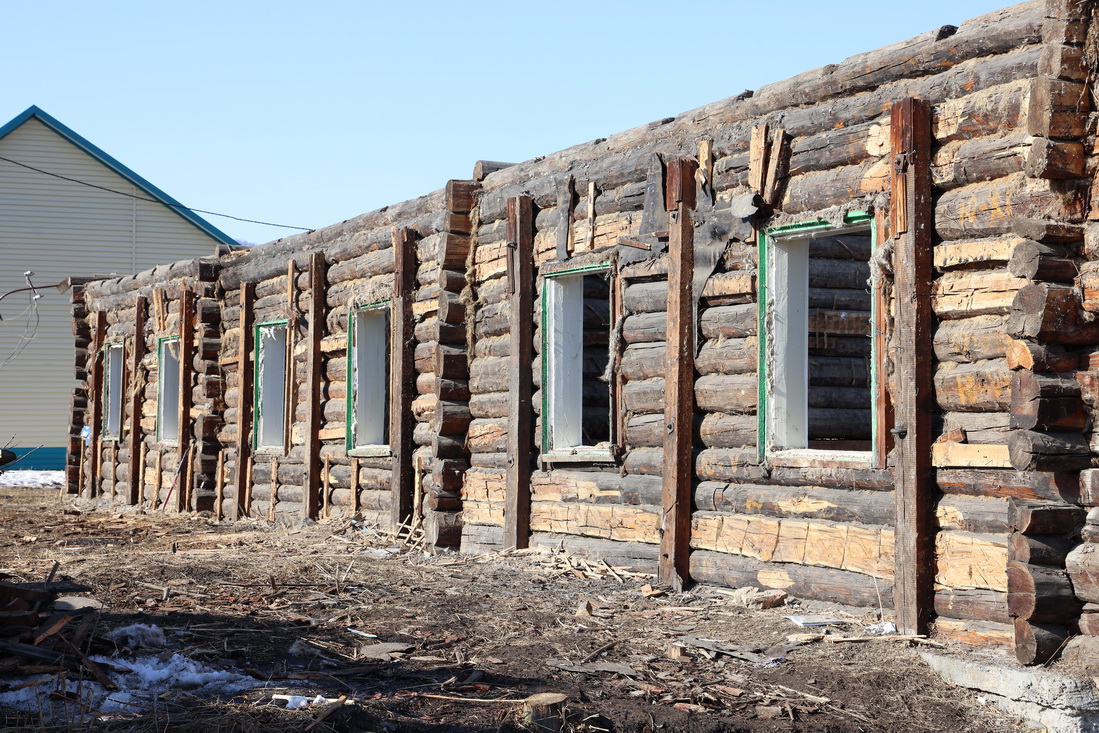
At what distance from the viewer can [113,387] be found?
2023 cm

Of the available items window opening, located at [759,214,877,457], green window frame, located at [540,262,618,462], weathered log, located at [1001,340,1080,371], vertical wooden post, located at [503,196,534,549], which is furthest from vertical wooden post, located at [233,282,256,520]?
weathered log, located at [1001,340,1080,371]

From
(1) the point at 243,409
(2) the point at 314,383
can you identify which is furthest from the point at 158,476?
(2) the point at 314,383

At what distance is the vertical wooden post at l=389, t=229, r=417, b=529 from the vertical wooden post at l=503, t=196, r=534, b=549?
6.23 feet

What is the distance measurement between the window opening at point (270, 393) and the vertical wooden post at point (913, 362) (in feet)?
33.3

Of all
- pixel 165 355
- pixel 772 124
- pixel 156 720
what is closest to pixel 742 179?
pixel 772 124

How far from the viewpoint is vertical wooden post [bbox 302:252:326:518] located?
13.9 meters

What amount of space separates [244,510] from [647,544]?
815 cm

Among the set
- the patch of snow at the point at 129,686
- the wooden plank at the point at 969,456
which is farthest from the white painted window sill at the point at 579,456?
the patch of snow at the point at 129,686

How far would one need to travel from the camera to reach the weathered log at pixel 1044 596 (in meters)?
5.94

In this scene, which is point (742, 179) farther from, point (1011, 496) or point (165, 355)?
point (165, 355)

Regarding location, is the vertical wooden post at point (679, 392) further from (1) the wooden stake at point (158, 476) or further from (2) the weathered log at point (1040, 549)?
(1) the wooden stake at point (158, 476)

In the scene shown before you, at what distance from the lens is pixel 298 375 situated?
1462cm

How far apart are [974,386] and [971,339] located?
0.28 meters

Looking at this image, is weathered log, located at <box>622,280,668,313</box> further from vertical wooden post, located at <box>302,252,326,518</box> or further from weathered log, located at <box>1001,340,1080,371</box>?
vertical wooden post, located at <box>302,252,326,518</box>
